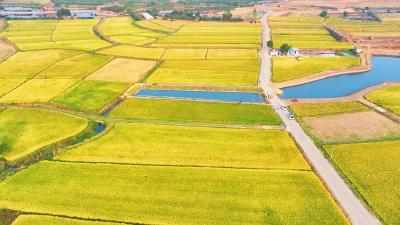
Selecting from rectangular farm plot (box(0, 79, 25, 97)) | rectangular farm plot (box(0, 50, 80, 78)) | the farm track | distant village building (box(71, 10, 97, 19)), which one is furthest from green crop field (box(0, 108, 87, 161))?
distant village building (box(71, 10, 97, 19))

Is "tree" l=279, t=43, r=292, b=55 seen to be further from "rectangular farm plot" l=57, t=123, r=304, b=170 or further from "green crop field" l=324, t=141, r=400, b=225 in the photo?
"green crop field" l=324, t=141, r=400, b=225

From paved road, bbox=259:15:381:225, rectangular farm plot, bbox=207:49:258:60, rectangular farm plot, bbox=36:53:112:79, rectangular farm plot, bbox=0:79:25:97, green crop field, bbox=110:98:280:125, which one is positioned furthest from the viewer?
rectangular farm plot, bbox=207:49:258:60

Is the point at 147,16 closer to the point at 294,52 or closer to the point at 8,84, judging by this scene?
the point at 294,52

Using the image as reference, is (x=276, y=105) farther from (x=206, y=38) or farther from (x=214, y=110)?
(x=206, y=38)

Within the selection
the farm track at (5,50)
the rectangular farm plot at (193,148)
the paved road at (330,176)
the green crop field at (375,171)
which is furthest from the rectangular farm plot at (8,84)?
the green crop field at (375,171)

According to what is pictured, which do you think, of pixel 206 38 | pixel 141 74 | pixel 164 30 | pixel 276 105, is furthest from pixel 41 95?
pixel 164 30
